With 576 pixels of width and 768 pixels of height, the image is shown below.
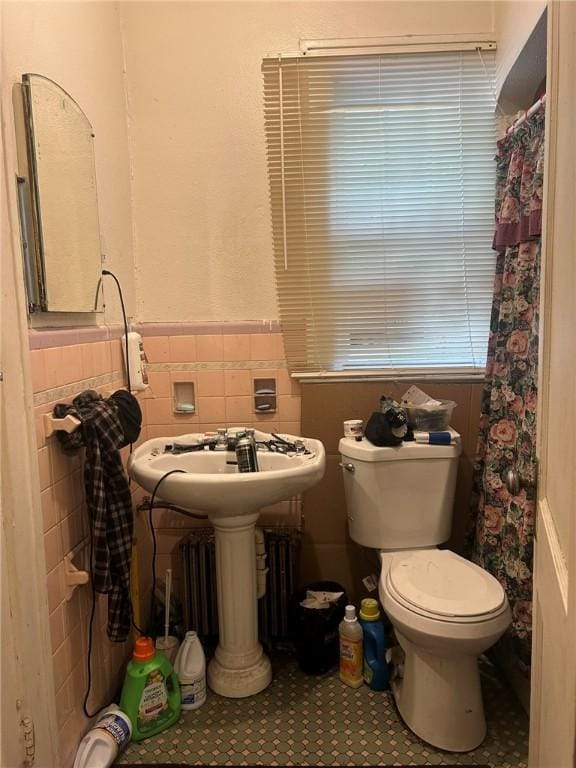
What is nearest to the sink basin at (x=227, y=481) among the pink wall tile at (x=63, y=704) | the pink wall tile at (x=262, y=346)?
the pink wall tile at (x=262, y=346)

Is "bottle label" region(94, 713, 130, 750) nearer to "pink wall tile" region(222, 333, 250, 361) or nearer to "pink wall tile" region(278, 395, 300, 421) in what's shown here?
"pink wall tile" region(278, 395, 300, 421)

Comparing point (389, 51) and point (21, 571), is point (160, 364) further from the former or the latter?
point (389, 51)

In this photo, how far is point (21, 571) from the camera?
4.00ft

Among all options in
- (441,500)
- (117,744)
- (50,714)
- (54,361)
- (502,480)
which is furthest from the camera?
(441,500)

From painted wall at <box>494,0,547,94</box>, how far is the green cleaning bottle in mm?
2226

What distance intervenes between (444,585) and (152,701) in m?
0.97

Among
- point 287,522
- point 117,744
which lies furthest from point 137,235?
point 117,744

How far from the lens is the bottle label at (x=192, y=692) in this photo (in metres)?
1.80

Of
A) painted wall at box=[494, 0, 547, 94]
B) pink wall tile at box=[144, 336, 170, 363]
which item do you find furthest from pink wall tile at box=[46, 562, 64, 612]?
painted wall at box=[494, 0, 547, 94]

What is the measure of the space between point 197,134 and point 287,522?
155 cm

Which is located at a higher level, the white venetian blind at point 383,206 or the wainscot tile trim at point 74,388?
the white venetian blind at point 383,206

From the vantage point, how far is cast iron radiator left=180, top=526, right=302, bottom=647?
82.2 inches

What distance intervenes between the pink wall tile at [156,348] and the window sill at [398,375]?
Result: 51 centimetres

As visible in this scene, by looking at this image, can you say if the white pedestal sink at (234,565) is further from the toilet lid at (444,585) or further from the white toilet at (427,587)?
the toilet lid at (444,585)
